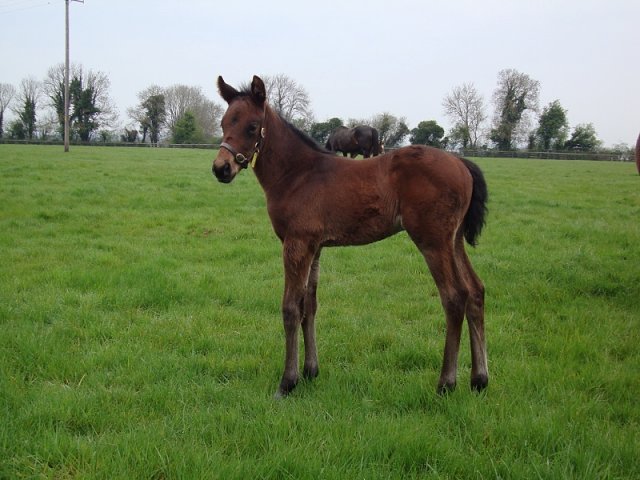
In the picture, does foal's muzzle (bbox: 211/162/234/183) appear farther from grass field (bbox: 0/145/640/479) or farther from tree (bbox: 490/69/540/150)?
tree (bbox: 490/69/540/150)

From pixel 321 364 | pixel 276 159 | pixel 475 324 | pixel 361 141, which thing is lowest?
pixel 321 364

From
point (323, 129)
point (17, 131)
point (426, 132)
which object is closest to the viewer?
point (323, 129)

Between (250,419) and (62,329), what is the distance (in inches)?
105

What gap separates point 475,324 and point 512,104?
73116 mm

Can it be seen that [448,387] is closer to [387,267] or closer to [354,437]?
[354,437]

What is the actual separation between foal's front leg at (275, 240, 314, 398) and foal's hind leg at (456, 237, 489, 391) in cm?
135

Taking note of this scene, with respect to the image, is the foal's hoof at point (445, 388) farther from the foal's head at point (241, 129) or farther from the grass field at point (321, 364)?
the foal's head at point (241, 129)

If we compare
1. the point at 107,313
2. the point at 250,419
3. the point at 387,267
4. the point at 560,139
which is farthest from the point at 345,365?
the point at 560,139

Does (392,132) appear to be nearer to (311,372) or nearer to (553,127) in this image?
(553,127)

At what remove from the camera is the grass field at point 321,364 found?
2.90 m

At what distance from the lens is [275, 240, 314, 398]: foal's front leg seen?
3.82 m

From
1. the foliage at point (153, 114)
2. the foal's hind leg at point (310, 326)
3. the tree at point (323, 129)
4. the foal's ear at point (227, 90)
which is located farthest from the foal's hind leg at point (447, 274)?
the foliage at point (153, 114)

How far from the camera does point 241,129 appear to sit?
12.8 ft

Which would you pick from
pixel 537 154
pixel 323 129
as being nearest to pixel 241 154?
pixel 323 129
